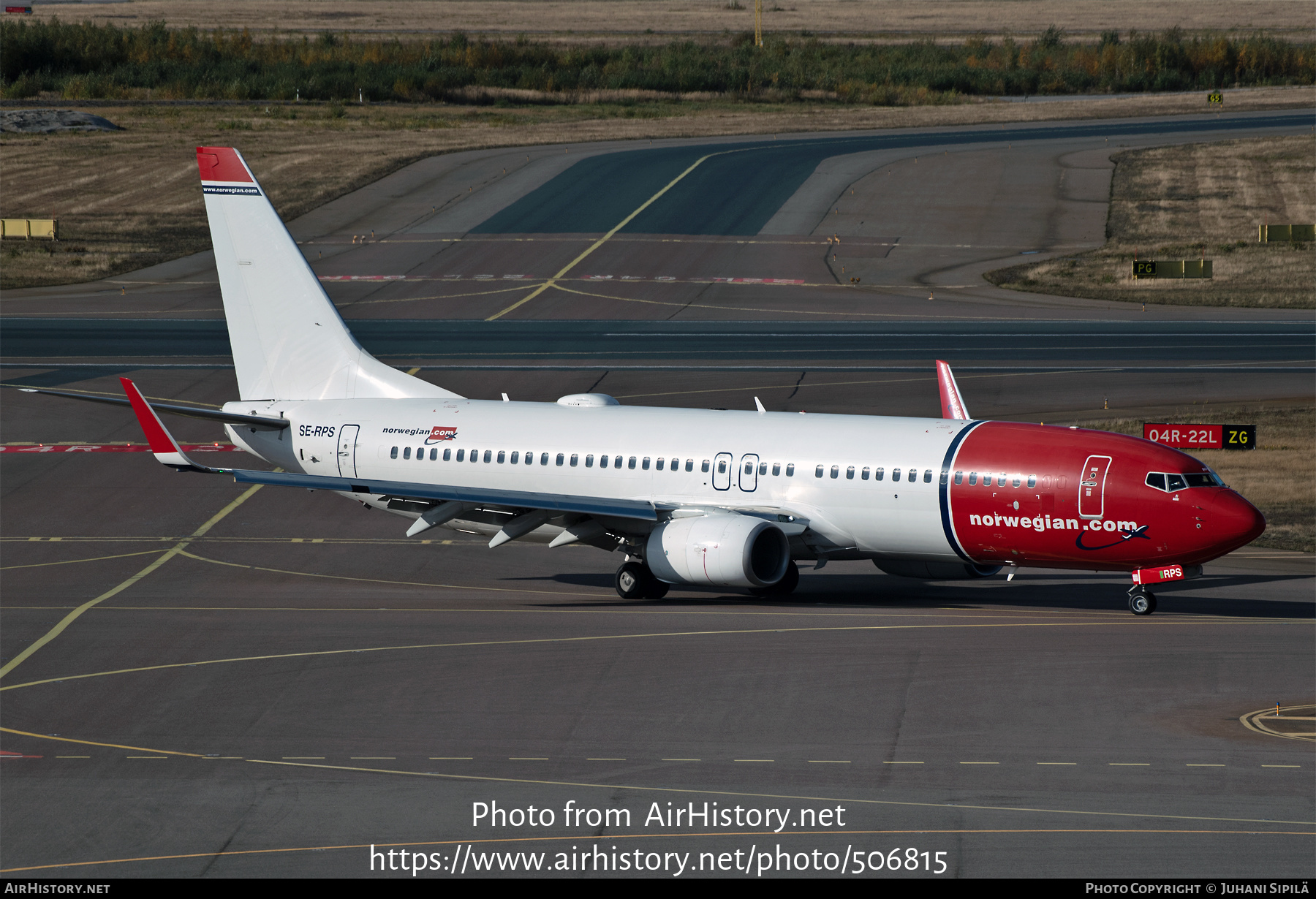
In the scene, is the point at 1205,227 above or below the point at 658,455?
below

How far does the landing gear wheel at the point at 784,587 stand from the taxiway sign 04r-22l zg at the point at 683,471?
0.05 metres

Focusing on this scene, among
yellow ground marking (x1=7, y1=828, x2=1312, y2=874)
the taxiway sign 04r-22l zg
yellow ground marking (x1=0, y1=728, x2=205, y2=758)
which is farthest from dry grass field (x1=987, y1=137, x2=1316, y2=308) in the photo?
yellow ground marking (x1=0, y1=728, x2=205, y2=758)

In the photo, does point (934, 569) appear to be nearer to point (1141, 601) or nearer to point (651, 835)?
point (1141, 601)

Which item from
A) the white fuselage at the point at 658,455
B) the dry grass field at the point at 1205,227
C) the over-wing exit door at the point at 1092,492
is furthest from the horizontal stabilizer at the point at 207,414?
the dry grass field at the point at 1205,227

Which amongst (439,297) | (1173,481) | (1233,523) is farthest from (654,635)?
(439,297)

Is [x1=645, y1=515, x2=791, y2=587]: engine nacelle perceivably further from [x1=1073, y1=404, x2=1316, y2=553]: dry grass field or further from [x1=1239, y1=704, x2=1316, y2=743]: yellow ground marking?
[x1=1073, y1=404, x2=1316, y2=553]: dry grass field

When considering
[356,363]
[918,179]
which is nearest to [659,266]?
[918,179]

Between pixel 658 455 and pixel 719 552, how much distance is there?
3.80m

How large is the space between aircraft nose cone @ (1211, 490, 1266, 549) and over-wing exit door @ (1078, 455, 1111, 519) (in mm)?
2285

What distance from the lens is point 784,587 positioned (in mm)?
36938

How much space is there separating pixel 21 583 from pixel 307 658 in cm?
1104

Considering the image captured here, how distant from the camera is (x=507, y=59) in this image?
168125 millimetres

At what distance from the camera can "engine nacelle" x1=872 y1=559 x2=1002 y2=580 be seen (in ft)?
118

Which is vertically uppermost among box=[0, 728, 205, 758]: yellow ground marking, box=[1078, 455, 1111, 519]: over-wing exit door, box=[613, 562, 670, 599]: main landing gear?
box=[1078, 455, 1111, 519]: over-wing exit door
